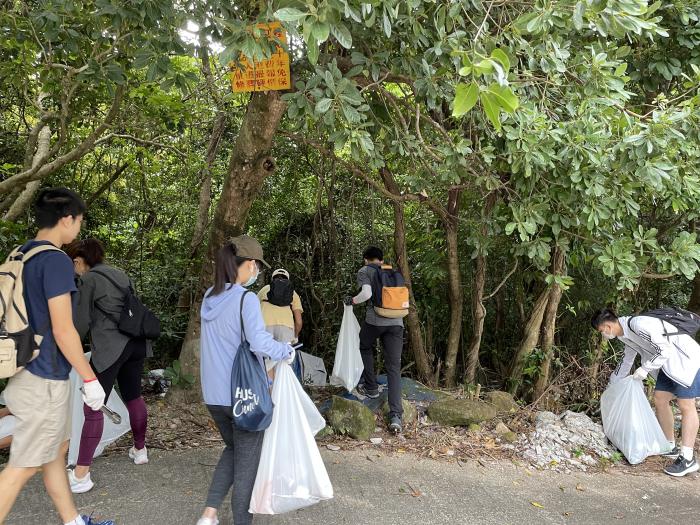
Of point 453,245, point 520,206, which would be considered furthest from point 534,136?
point 453,245

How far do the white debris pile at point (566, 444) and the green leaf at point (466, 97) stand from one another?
3387mm

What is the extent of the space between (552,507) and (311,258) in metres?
4.10

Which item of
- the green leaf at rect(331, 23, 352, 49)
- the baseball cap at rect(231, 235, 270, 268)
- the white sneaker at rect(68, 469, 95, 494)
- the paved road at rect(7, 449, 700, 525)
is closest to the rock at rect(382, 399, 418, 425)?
the paved road at rect(7, 449, 700, 525)

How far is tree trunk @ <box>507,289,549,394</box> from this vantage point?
5392 millimetres

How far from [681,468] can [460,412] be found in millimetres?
1726

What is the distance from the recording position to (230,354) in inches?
102

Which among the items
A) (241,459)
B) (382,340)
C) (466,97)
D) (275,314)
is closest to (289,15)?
(466,97)

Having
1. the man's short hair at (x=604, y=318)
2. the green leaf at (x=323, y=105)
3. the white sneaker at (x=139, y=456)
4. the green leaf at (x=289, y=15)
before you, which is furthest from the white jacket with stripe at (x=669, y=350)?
the white sneaker at (x=139, y=456)

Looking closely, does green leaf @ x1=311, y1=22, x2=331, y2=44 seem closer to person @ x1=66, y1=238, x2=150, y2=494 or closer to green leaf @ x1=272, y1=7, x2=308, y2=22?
green leaf @ x1=272, y1=7, x2=308, y2=22

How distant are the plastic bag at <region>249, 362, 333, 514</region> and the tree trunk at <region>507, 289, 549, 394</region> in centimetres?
331

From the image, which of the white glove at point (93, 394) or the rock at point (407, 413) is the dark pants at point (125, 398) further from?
the rock at point (407, 413)

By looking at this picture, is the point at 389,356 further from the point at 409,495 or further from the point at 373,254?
the point at 409,495

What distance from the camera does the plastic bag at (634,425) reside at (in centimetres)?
434

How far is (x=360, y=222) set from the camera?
22.3 feet
